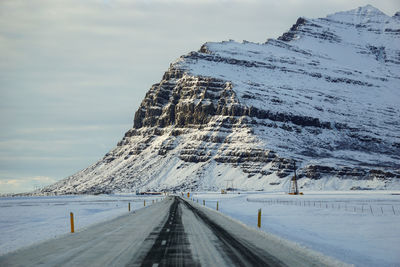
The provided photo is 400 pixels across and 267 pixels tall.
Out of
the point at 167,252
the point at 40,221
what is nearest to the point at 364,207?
the point at 40,221

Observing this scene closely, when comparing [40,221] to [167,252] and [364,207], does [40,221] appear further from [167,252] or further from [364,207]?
[364,207]

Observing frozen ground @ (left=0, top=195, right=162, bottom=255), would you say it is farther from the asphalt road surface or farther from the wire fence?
the wire fence

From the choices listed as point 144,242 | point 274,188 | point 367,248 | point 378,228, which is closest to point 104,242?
point 144,242

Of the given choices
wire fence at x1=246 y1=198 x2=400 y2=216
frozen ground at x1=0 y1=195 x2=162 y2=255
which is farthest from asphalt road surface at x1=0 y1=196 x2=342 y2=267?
wire fence at x1=246 y1=198 x2=400 y2=216

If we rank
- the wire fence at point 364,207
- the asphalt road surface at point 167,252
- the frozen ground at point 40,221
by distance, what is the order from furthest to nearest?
the wire fence at point 364,207
the frozen ground at point 40,221
the asphalt road surface at point 167,252

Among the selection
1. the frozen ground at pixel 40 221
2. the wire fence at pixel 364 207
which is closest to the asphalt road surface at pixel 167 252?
the frozen ground at pixel 40 221

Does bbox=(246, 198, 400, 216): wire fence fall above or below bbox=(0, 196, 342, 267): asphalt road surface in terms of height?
below

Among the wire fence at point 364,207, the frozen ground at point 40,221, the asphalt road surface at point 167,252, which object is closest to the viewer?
the asphalt road surface at point 167,252

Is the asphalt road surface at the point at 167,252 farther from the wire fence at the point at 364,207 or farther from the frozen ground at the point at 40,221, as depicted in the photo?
the wire fence at the point at 364,207

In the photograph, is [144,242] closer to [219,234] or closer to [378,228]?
[219,234]

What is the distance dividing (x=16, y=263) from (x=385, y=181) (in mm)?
178542

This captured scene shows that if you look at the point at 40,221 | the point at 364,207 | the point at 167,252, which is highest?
the point at 167,252

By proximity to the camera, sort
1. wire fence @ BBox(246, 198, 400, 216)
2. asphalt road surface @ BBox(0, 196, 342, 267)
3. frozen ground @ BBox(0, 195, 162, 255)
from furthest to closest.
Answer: wire fence @ BBox(246, 198, 400, 216) → frozen ground @ BBox(0, 195, 162, 255) → asphalt road surface @ BBox(0, 196, 342, 267)

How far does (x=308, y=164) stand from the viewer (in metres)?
196
